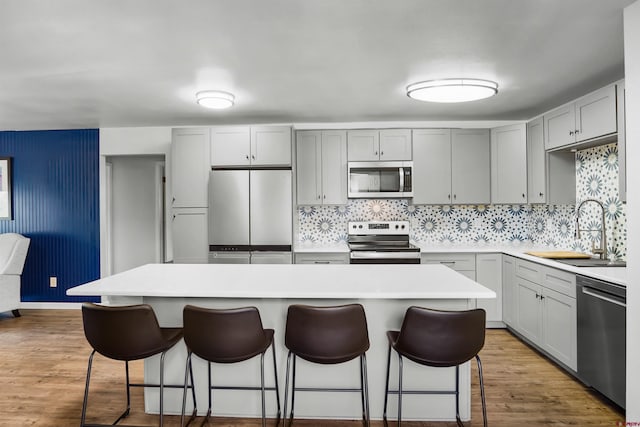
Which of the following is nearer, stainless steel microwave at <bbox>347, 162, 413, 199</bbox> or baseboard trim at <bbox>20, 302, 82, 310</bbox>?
stainless steel microwave at <bbox>347, 162, 413, 199</bbox>

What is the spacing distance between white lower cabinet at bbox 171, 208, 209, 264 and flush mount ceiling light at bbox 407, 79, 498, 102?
8.50 feet

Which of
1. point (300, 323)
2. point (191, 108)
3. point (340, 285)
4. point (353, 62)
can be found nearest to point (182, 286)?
point (300, 323)

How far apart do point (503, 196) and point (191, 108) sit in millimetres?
3517

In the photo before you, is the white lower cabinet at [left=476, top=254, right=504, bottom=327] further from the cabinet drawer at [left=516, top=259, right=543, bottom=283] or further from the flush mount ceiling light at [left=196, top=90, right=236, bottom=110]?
the flush mount ceiling light at [left=196, top=90, right=236, bottom=110]

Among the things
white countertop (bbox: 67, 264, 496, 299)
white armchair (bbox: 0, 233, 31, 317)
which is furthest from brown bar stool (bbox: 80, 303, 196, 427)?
white armchair (bbox: 0, 233, 31, 317)

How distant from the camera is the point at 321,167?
4633 mm

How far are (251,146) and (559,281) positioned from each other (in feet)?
10.6

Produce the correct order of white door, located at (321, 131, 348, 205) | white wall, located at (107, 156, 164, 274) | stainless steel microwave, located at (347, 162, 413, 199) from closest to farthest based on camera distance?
stainless steel microwave, located at (347, 162, 413, 199)
white door, located at (321, 131, 348, 205)
white wall, located at (107, 156, 164, 274)

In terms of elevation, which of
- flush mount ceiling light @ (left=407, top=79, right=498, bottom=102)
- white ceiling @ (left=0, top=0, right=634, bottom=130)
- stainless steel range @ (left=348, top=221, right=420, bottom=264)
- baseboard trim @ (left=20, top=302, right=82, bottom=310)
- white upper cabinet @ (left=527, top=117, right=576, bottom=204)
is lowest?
baseboard trim @ (left=20, top=302, right=82, bottom=310)

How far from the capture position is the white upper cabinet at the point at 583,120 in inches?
117

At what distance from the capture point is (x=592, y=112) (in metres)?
3.18

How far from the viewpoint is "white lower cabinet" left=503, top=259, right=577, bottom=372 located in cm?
301

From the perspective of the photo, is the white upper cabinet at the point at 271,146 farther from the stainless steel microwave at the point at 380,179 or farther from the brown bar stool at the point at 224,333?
the brown bar stool at the point at 224,333

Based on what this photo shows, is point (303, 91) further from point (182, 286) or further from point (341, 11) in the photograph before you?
point (182, 286)
